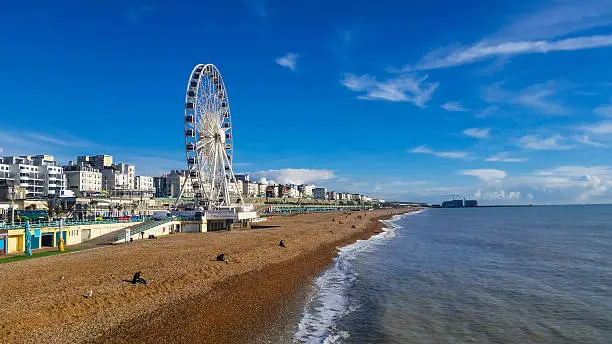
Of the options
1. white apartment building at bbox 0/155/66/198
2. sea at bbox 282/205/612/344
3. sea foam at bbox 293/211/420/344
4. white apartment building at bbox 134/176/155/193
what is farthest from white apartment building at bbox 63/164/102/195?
sea foam at bbox 293/211/420/344

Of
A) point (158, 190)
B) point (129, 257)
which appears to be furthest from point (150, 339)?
point (158, 190)

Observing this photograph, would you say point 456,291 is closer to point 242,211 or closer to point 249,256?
point 249,256

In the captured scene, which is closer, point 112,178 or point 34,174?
point 34,174

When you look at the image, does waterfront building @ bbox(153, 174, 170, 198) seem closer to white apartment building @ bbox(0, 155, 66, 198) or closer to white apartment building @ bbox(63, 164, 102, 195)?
white apartment building @ bbox(63, 164, 102, 195)

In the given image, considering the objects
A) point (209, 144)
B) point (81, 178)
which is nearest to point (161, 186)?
point (81, 178)

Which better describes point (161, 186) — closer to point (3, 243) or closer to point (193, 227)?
point (193, 227)

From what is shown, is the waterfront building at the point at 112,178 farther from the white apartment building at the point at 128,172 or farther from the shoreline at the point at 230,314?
the shoreline at the point at 230,314

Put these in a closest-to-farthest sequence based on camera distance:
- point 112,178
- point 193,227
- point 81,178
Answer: point 193,227, point 81,178, point 112,178
